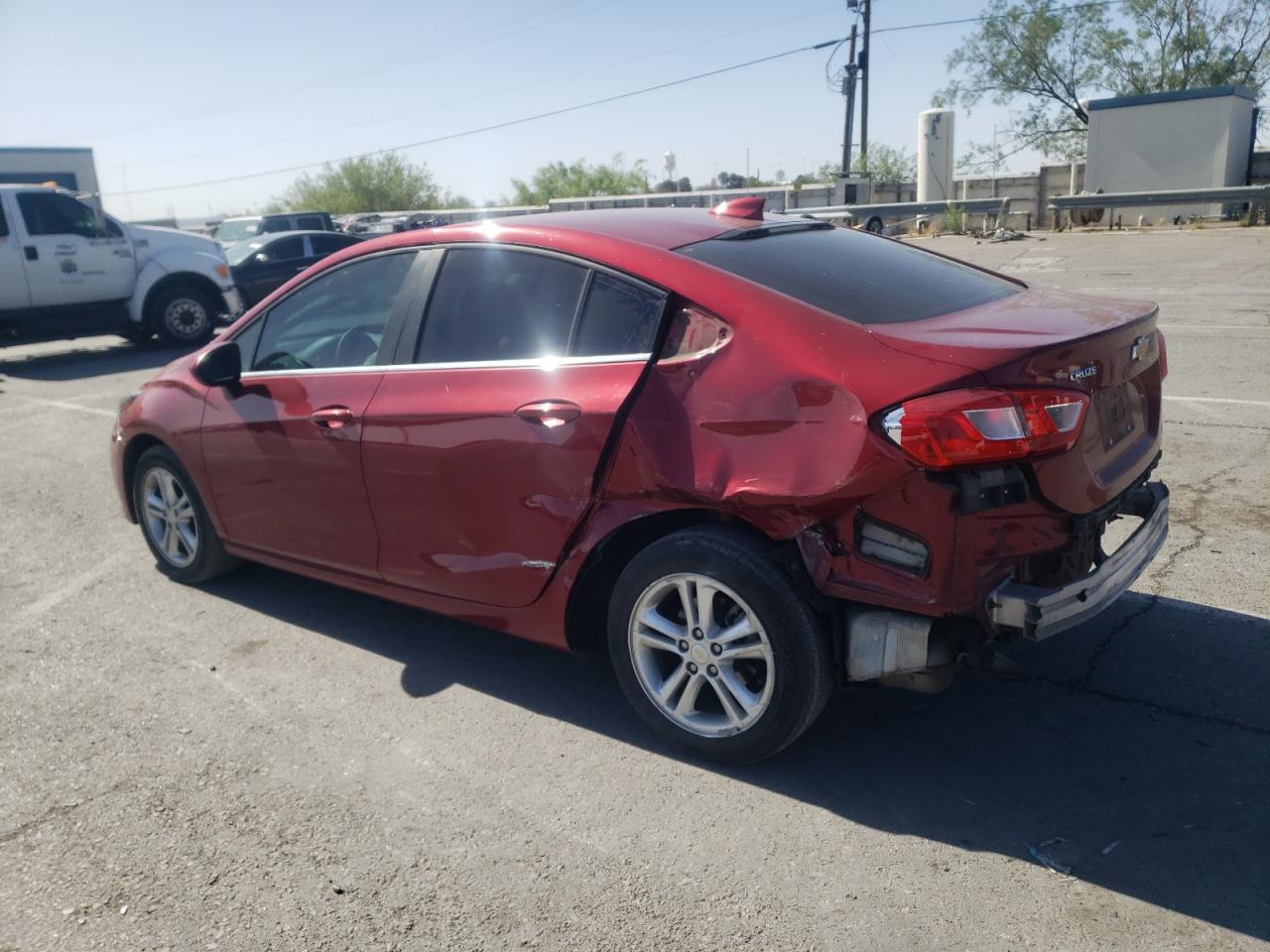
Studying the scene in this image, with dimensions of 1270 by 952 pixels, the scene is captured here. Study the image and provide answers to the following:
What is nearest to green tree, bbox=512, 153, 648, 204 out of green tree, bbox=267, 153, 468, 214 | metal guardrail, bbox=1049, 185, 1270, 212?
green tree, bbox=267, 153, 468, 214

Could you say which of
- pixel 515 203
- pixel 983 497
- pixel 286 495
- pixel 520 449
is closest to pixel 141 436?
pixel 286 495

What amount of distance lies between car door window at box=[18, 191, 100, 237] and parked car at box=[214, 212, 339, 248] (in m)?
10.9

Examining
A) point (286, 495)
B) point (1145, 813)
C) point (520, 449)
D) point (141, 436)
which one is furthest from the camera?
point (141, 436)

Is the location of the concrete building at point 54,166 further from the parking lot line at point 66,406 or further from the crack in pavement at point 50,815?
the crack in pavement at point 50,815

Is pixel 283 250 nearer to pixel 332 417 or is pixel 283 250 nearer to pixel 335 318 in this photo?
pixel 335 318

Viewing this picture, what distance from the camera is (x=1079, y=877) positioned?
2793 millimetres

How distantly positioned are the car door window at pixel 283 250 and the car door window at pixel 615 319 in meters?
17.0

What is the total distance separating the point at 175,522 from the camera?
Result: 17.3ft

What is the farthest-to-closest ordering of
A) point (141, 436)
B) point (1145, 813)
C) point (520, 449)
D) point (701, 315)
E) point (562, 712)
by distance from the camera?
point (141, 436), point (562, 712), point (520, 449), point (701, 315), point (1145, 813)

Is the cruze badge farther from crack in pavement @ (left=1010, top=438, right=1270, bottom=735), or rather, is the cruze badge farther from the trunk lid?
crack in pavement @ (left=1010, top=438, right=1270, bottom=735)

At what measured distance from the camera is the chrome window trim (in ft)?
11.3

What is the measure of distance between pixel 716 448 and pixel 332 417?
5.75 ft

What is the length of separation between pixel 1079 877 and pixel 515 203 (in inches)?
2682

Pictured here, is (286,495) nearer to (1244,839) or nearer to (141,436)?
(141,436)
